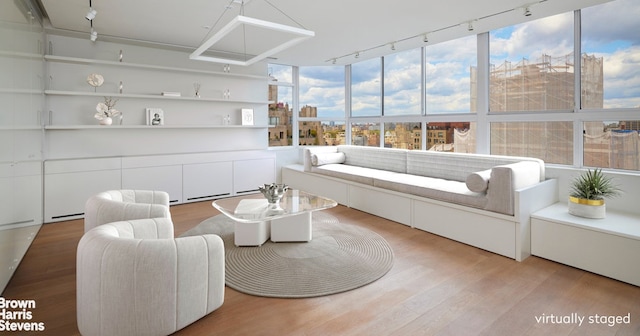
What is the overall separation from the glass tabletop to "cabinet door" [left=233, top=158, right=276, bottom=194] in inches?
90.0

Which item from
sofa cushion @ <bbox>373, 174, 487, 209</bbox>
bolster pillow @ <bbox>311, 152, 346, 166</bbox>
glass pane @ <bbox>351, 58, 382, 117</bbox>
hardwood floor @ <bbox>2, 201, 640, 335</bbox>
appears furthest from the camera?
glass pane @ <bbox>351, 58, 382, 117</bbox>

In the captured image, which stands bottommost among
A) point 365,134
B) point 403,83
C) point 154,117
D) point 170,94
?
point 365,134

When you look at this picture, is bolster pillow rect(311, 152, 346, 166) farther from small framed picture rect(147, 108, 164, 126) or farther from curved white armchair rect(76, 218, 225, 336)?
curved white armchair rect(76, 218, 225, 336)

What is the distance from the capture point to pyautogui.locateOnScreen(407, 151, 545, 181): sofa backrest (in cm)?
400

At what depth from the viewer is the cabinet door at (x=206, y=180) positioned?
5.52 m

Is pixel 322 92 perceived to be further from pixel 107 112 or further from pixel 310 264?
pixel 310 264

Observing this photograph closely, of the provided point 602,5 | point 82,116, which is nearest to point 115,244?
point 82,116

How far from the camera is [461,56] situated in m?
5.03

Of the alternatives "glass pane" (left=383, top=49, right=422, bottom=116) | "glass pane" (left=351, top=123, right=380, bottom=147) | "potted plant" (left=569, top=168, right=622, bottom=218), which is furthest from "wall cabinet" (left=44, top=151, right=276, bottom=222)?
"potted plant" (left=569, top=168, right=622, bottom=218)

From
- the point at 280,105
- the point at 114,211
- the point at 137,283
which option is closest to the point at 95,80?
the point at 114,211

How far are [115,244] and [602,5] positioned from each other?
4961 mm

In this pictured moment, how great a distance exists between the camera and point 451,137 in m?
5.21

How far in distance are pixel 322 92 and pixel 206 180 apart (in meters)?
3.10

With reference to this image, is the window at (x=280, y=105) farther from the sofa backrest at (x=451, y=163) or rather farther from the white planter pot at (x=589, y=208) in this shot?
the white planter pot at (x=589, y=208)
